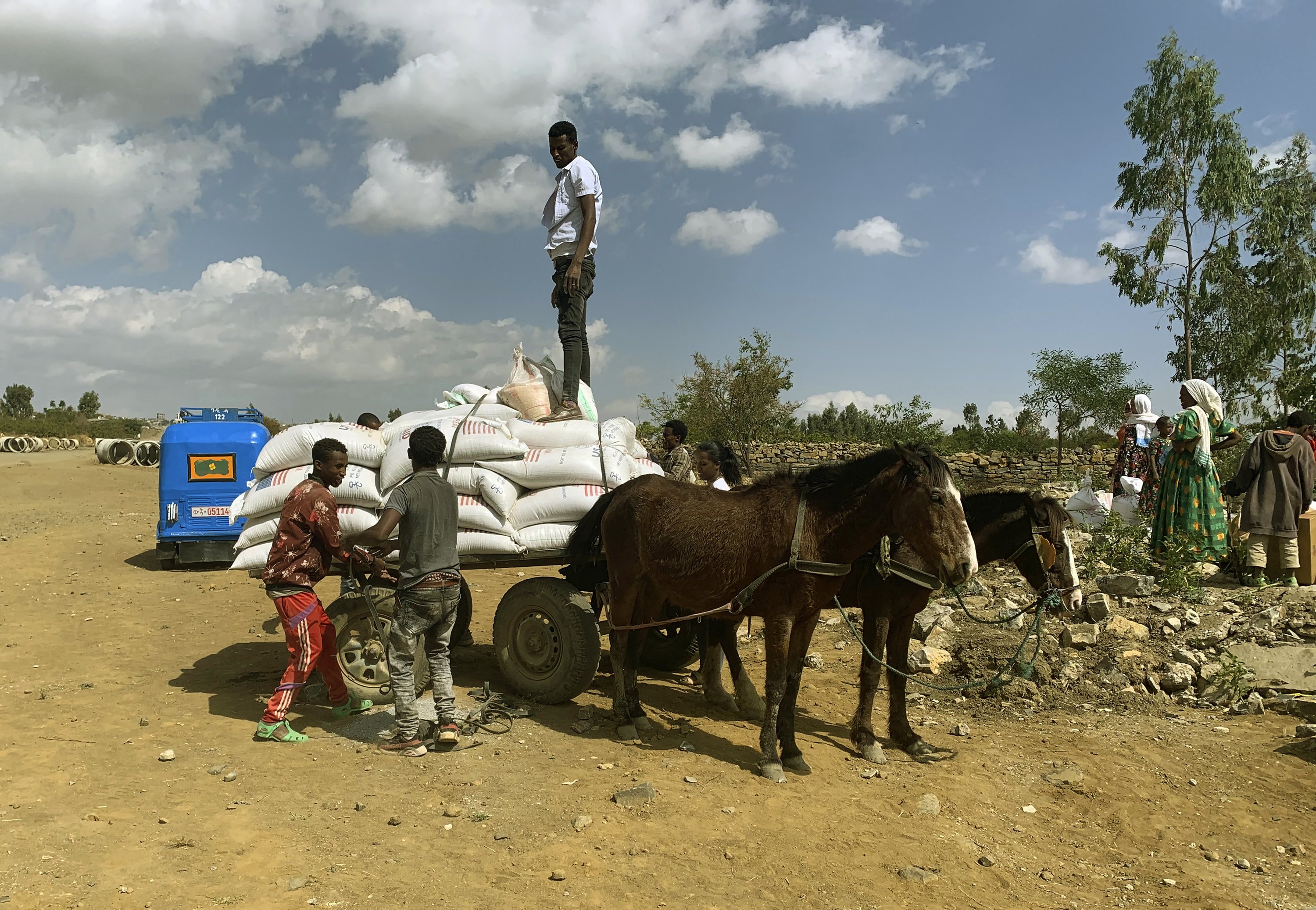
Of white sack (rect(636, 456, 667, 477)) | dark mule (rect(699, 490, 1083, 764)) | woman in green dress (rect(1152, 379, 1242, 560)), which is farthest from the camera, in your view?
woman in green dress (rect(1152, 379, 1242, 560))

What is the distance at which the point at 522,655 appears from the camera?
598cm

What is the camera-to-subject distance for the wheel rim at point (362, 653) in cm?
580

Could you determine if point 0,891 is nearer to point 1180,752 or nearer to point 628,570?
point 628,570

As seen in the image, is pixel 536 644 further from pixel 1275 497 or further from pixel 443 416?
pixel 1275 497

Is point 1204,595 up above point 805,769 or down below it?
above

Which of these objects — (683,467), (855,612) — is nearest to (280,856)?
(683,467)

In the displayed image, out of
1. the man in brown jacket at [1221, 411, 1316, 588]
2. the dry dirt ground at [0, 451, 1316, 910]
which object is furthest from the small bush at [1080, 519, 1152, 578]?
the dry dirt ground at [0, 451, 1316, 910]

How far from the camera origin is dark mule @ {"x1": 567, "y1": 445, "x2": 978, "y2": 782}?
4605 millimetres

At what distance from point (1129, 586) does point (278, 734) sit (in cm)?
783

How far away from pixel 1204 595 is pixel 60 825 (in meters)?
9.26

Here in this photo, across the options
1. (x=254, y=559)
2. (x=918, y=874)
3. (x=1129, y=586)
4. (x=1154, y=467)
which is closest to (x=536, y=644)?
(x=254, y=559)

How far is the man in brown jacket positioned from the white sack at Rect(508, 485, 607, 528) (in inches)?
266

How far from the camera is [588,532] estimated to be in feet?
18.7

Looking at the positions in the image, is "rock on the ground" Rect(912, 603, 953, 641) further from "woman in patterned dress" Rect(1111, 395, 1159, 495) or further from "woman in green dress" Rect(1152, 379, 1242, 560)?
"woman in patterned dress" Rect(1111, 395, 1159, 495)
